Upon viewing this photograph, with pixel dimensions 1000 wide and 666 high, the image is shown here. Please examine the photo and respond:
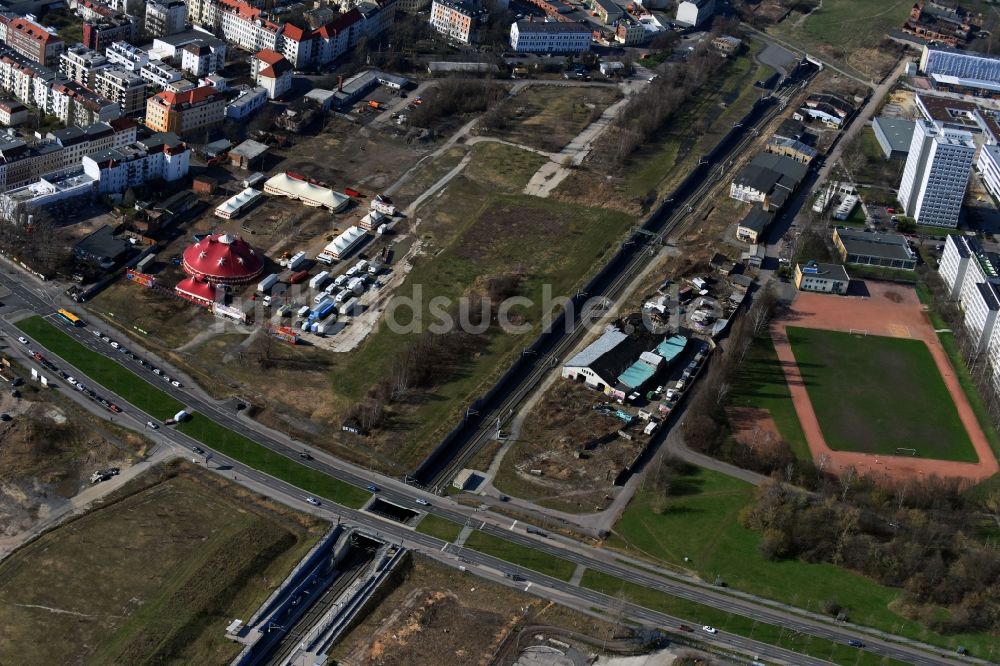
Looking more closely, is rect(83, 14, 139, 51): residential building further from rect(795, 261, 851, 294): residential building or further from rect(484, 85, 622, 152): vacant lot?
rect(795, 261, 851, 294): residential building

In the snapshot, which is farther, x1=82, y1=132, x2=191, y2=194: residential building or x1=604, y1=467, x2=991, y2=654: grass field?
x1=82, y1=132, x2=191, y2=194: residential building

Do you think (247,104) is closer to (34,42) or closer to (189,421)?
(34,42)

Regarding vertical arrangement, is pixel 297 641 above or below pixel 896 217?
below

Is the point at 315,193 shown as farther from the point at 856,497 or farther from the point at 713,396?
the point at 856,497

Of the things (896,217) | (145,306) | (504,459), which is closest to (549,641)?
(504,459)

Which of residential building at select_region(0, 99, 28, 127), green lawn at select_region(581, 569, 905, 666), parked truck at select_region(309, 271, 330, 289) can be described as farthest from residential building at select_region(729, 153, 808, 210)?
residential building at select_region(0, 99, 28, 127)
